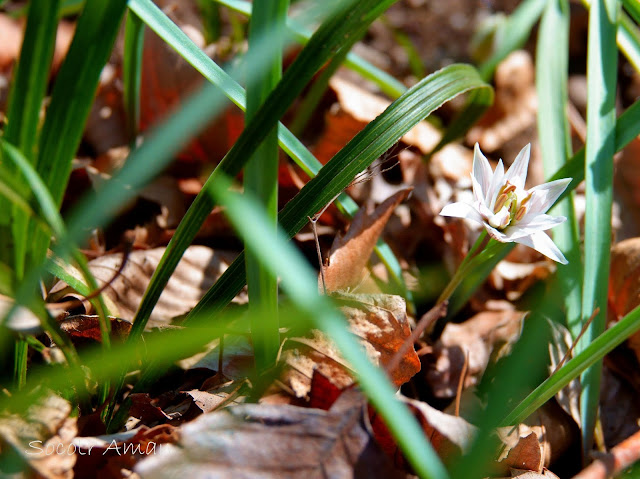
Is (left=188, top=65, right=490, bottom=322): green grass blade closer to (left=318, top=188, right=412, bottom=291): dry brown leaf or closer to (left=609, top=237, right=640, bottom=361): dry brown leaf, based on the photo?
(left=318, top=188, right=412, bottom=291): dry brown leaf

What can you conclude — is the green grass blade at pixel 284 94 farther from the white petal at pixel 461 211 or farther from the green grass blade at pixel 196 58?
the white petal at pixel 461 211

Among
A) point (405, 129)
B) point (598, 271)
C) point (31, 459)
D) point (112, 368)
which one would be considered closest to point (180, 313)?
point (112, 368)

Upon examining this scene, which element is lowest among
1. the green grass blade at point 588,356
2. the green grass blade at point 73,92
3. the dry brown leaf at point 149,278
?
the green grass blade at point 588,356

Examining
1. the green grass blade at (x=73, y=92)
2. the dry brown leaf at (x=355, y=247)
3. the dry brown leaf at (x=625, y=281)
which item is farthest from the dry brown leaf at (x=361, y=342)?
the dry brown leaf at (x=625, y=281)

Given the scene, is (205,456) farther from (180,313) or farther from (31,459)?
(180,313)

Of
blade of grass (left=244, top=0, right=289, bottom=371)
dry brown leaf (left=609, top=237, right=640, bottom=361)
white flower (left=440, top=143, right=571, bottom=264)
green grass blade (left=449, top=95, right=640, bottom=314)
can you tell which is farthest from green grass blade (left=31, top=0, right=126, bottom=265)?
dry brown leaf (left=609, top=237, right=640, bottom=361)
